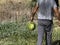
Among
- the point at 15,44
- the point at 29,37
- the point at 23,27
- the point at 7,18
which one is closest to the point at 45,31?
the point at 15,44

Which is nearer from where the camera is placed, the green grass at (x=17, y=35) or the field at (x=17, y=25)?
the green grass at (x=17, y=35)

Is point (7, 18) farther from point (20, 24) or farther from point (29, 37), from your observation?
point (29, 37)

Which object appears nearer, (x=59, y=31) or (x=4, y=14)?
(x=59, y=31)

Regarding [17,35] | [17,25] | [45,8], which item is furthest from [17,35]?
[45,8]

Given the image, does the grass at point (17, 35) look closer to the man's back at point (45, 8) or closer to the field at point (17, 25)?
the field at point (17, 25)

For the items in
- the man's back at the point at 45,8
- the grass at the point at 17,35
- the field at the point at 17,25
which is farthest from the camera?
the field at the point at 17,25

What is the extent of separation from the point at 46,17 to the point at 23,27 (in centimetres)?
437

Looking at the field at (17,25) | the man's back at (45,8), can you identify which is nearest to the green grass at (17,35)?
the field at (17,25)

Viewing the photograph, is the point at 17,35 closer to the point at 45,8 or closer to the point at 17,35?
the point at 17,35

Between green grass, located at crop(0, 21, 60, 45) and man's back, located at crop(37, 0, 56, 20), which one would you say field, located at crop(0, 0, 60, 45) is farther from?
man's back, located at crop(37, 0, 56, 20)

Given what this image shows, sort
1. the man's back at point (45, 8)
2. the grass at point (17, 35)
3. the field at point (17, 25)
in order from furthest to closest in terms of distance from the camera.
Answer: the field at point (17, 25) → the grass at point (17, 35) → the man's back at point (45, 8)

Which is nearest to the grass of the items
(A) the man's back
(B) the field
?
(B) the field

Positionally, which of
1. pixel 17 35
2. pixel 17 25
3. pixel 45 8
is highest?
pixel 45 8

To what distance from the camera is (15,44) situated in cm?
985
